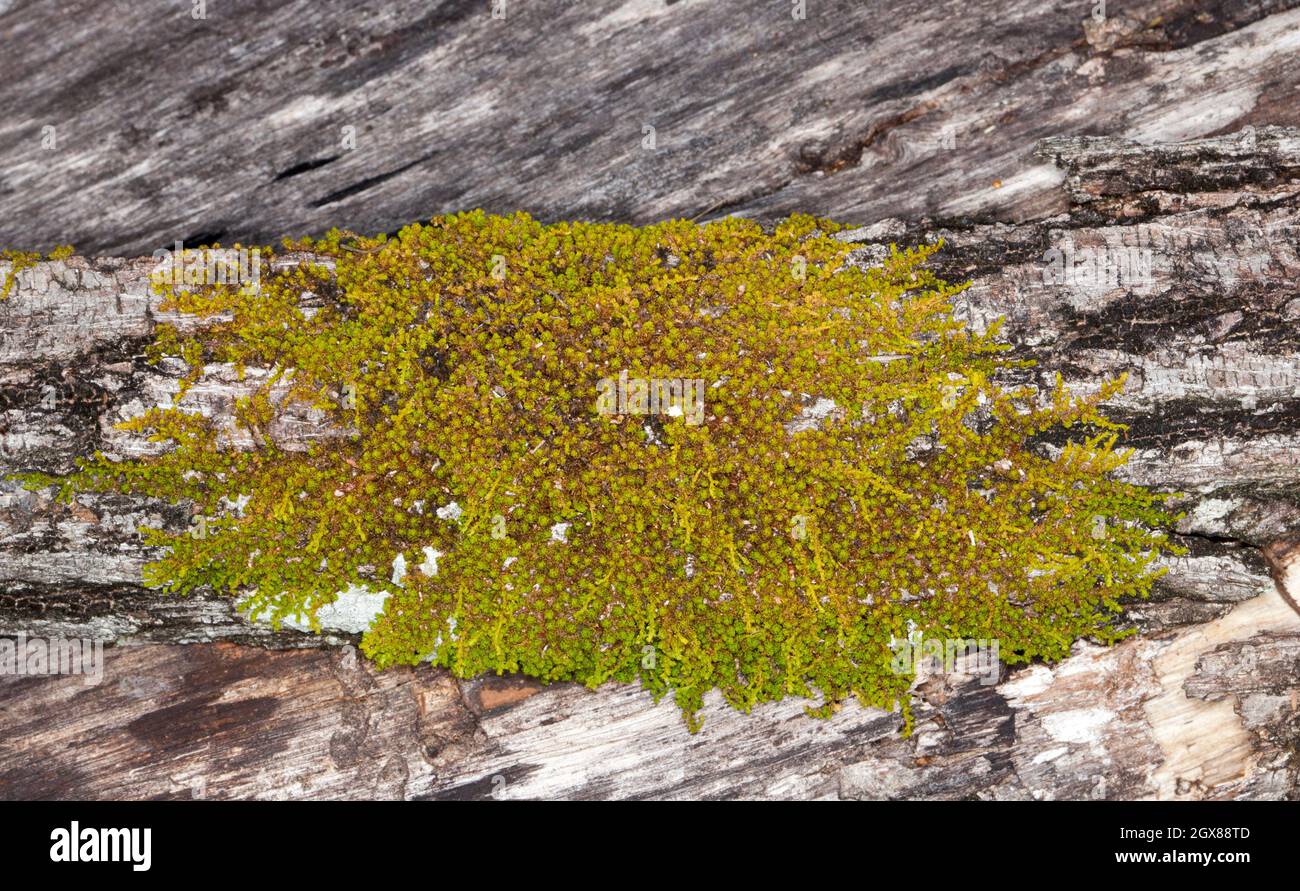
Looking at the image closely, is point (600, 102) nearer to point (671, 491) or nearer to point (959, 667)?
point (671, 491)

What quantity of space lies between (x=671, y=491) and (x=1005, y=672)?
2627 millimetres

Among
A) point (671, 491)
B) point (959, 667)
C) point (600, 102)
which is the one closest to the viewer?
point (671, 491)

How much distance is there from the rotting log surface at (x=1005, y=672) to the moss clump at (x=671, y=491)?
12.1 inches

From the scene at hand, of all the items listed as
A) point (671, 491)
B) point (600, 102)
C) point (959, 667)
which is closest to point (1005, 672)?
point (959, 667)

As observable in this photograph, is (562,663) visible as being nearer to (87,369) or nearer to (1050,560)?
(1050,560)

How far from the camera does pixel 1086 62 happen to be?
20.6 feet

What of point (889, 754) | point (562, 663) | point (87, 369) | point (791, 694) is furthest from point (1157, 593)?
point (87, 369)

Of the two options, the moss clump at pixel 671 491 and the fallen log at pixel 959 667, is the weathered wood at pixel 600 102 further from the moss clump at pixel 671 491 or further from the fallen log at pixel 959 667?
the moss clump at pixel 671 491

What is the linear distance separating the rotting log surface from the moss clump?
0.31 meters

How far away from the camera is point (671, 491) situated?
5184mm

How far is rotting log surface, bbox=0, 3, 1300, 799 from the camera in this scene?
5387mm

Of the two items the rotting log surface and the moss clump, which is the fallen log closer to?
the rotting log surface

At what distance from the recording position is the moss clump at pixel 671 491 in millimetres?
5203

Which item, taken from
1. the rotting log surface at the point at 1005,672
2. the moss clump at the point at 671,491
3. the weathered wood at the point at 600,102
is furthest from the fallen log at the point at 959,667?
the weathered wood at the point at 600,102
